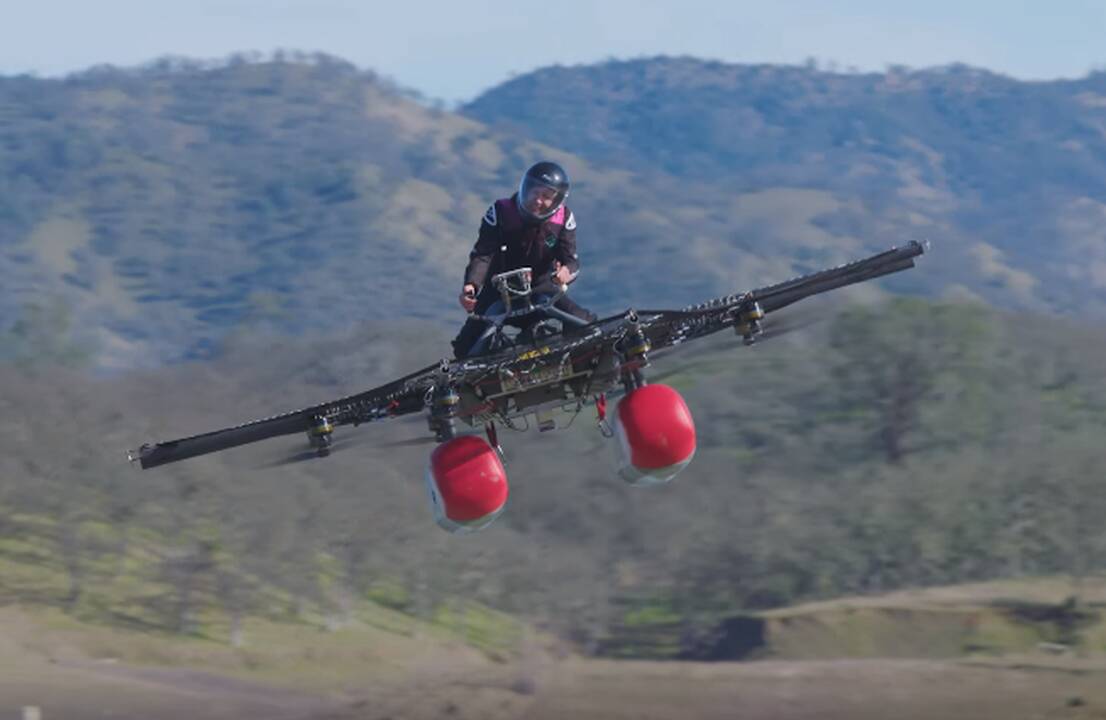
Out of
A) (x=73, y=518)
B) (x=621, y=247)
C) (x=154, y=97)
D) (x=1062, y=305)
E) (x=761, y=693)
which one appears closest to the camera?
(x=761, y=693)

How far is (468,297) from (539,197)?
3.54 ft

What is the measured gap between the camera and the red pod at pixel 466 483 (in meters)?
15.7

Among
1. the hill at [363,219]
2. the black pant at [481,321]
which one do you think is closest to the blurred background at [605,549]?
the black pant at [481,321]

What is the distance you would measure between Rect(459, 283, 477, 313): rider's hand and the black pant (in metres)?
0.15

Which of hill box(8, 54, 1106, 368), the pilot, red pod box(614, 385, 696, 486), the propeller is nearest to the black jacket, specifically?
the pilot

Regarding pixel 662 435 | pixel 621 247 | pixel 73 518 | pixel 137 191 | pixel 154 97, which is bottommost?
pixel 662 435

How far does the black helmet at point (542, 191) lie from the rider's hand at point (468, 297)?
0.81 m

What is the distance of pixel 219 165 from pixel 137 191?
11763mm

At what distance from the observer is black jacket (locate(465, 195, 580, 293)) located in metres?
16.8

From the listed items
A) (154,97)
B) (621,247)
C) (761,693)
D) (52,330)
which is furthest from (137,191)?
(761,693)

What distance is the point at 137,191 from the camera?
554 ft

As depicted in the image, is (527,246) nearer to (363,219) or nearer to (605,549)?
(605,549)

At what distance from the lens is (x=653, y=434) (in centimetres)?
1551

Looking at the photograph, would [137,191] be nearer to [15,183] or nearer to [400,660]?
[15,183]
